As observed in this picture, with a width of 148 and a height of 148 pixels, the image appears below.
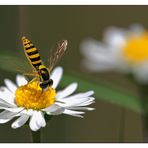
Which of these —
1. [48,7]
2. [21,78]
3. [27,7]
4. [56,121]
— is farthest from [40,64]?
[48,7]

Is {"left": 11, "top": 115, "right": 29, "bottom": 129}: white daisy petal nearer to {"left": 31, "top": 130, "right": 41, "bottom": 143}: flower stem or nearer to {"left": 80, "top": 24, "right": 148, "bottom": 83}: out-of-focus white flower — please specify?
{"left": 31, "top": 130, "right": 41, "bottom": 143}: flower stem

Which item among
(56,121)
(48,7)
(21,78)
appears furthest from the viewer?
(48,7)

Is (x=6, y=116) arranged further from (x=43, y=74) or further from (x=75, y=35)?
(x=75, y=35)

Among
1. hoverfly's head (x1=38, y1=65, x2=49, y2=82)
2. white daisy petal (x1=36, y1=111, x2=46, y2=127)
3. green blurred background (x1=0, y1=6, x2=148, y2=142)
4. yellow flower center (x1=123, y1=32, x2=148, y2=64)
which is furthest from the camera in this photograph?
green blurred background (x1=0, y1=6, x2=148, y2=142)

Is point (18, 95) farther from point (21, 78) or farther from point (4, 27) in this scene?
point (4, 27)

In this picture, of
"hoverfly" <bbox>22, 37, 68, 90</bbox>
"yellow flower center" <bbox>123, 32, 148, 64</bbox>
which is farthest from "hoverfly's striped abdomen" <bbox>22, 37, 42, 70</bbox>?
"yellow flower center" <bbox>123, 32, 148, 64</bbox>

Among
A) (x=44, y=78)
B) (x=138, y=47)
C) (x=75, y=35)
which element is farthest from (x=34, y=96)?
(x=75, y=35)

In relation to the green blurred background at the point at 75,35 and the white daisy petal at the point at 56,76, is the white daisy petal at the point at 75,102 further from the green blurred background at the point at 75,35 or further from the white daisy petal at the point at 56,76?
the green blurred background at the point at 75,35
